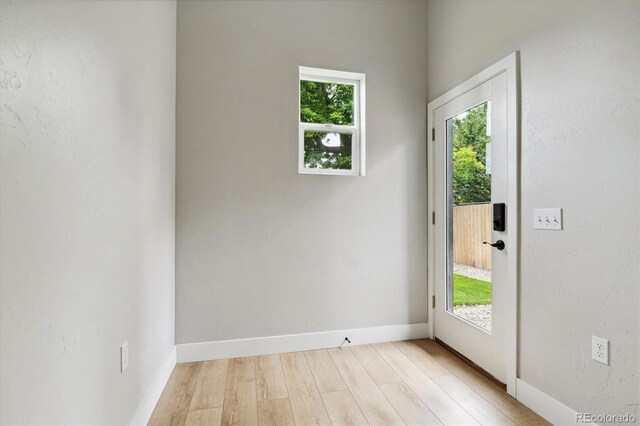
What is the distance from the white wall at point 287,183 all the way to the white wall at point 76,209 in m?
0.64

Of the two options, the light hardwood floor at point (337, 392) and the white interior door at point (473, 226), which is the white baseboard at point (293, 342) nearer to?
the light hardwood floor at point (337, 392)

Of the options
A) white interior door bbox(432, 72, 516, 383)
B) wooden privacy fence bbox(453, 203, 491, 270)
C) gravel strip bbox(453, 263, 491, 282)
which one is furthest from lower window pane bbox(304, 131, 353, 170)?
gravel strip bbox(453, 263, 491, 282)

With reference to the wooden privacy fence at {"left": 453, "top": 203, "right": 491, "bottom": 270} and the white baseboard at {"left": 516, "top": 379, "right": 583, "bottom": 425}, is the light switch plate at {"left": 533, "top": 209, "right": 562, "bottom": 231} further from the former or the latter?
the white baseboard at {"left": 516, "top": 379, "right": 583, "bottom": 425}

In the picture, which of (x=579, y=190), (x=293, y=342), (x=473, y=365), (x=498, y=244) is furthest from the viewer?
(x=293, y=342)

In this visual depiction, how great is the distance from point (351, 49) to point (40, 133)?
8.26ft

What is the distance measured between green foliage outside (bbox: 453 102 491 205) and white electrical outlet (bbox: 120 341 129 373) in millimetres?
2337

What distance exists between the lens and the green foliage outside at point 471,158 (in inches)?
90.4

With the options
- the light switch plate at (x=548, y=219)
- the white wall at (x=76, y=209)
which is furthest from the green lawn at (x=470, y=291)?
the white wall at (x=76, y=209)

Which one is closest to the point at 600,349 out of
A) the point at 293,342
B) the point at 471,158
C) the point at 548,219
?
the point at 548,219

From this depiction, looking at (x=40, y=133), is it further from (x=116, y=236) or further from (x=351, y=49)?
(x=351, y=49)

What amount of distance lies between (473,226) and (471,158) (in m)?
0.52

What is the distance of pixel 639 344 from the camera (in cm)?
138

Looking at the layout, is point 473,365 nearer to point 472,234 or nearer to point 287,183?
point 472,234

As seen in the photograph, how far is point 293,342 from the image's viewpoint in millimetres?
2646
